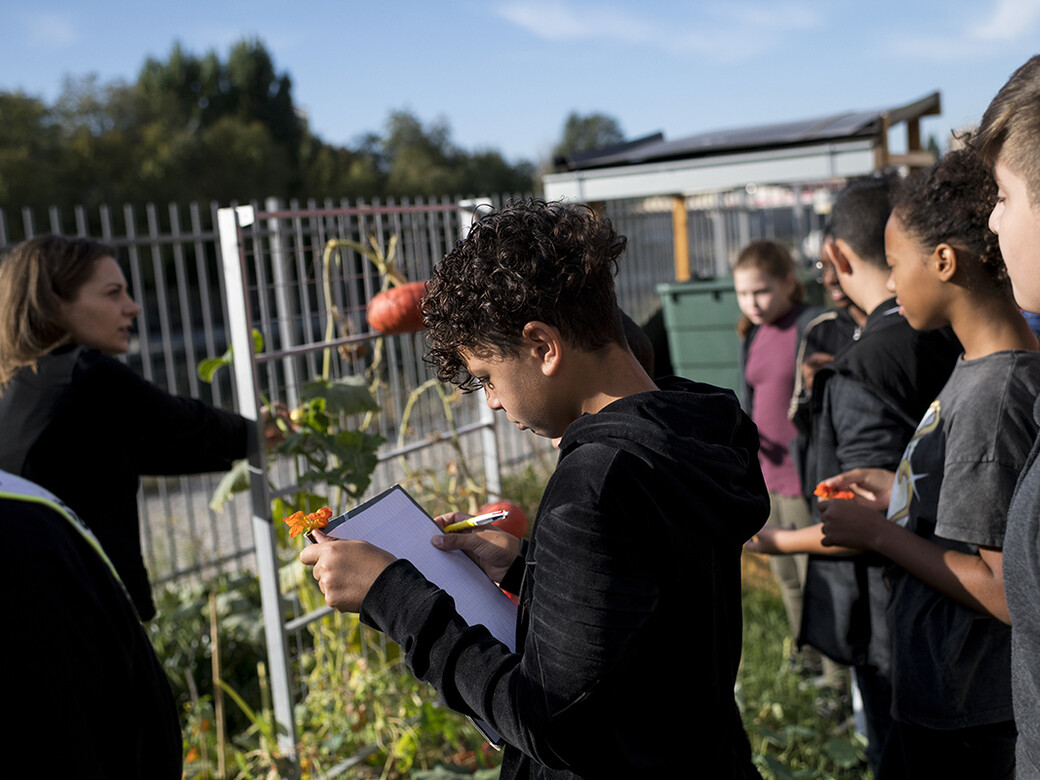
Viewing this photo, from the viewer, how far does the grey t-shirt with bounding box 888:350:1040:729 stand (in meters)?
1.45

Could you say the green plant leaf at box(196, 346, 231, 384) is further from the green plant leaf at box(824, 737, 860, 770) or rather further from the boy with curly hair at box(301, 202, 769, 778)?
the green plant leaf at box(824, 737, 860, 770)

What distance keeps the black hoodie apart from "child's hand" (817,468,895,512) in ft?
2.77

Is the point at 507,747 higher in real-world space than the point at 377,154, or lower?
lower

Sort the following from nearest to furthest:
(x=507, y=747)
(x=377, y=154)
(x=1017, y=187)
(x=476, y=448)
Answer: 1. (x=1017, y=187)
2. (x=507, y=747)
3. (x=476, y=448)
4. (x=377, y=154)

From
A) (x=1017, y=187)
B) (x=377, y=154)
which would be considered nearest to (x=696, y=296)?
(x=1017, y=187)

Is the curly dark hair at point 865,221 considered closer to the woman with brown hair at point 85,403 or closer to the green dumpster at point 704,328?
the woman with brown hair at point 85,403

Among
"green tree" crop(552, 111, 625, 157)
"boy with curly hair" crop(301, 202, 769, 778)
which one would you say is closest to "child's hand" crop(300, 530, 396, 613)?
"boy with curly hair" crop(301, 202, 769, 778)

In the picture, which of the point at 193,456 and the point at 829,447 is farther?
the point at 193,456

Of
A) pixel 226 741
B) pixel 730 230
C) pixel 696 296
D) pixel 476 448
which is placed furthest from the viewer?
pixel 730 230

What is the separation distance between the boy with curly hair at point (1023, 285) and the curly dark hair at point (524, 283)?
498mm

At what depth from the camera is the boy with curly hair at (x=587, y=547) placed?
3.25 feet

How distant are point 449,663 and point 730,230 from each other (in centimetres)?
905

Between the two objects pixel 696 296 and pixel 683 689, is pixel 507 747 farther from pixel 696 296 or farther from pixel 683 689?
pixel 696 296

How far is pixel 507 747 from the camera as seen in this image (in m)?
1.25
